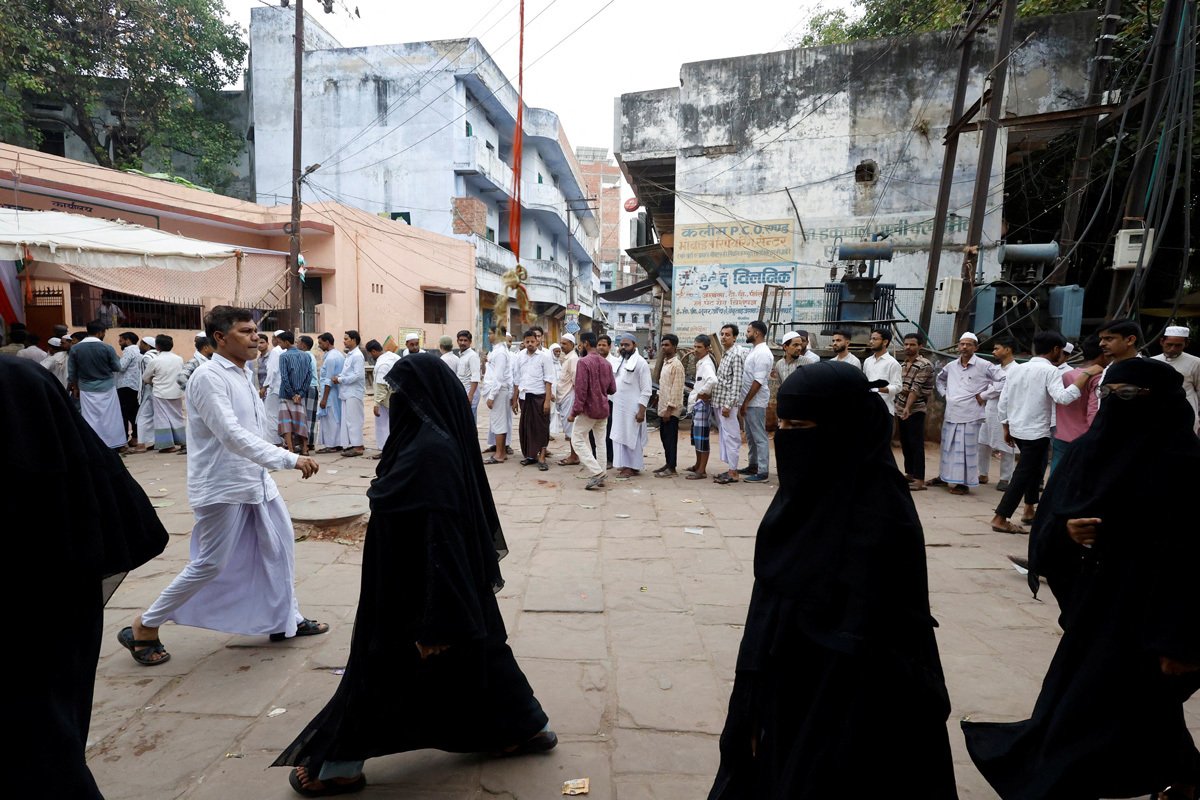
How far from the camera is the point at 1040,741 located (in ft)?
6.95

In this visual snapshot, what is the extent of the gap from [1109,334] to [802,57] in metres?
11.2

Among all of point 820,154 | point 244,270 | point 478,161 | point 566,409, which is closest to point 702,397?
point 566,409

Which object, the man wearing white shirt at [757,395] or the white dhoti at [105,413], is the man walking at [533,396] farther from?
the white dhoti at [105,413]

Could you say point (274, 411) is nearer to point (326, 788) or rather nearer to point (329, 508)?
point (329, 508)

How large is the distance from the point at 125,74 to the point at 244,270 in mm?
8036

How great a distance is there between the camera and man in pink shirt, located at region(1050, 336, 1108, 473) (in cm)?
492

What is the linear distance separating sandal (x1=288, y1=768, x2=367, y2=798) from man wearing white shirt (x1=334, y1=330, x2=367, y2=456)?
23.4ft

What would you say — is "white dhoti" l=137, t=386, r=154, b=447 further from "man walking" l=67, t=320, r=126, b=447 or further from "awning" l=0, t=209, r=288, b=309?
"awning" l=0, t=209, r=288, b=309

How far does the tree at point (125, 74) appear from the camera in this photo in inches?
599

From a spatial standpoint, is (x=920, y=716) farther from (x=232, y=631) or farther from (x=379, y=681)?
(x=232, y=631)

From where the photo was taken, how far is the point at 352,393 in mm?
8930

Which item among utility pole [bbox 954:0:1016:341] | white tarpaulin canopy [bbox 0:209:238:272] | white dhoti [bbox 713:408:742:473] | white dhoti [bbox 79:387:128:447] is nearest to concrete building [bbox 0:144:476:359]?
white tarpaulin canopy [bbox 0:209:238:272]

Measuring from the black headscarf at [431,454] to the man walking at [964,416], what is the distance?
6.36m

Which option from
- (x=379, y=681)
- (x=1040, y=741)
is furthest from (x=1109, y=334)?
(x=379, y=681)
